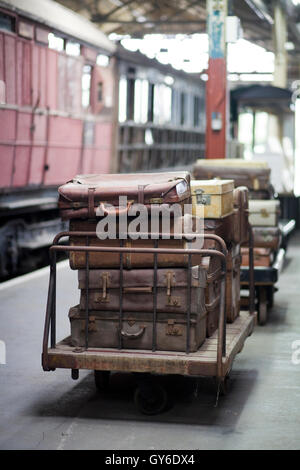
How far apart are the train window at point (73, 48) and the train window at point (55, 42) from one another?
0.63 feet

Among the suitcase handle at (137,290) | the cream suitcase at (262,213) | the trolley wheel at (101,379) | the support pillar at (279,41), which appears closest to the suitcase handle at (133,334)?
the suitcase handle at (137,290)

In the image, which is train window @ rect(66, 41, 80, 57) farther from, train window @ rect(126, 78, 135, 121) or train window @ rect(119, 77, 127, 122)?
train window @ rect(126, 78, 135, 121)

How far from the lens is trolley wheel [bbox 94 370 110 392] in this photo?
19.4ft

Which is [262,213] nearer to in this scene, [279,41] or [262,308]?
[262,308]

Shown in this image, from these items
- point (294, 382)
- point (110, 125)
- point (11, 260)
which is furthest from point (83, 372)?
point (110, 125)

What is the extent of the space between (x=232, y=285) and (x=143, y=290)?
1.65 metres

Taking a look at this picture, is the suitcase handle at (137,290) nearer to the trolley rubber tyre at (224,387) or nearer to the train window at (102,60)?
the trolley rubber tyre at (224,387)

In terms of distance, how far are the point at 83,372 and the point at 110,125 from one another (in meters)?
9.67

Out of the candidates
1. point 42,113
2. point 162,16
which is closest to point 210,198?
point 42,113

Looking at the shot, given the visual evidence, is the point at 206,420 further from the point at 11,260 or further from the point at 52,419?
the point at 11,260

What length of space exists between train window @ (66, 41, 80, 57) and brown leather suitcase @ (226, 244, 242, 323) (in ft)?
24.0

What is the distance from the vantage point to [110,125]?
51.6 feet

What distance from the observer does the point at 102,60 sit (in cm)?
1515

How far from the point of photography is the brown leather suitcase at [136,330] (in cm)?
541
